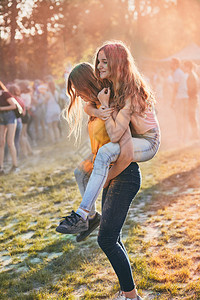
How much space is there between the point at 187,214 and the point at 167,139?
6934 millimetres

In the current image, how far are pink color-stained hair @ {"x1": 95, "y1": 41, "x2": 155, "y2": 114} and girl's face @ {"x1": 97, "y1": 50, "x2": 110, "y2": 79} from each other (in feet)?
0.08

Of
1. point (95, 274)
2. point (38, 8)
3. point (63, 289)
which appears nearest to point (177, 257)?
point (95, 274)

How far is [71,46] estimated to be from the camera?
3003 cm

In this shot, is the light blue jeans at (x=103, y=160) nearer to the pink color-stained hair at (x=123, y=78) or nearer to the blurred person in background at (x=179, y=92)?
the pink color-stained hair at (x=123, y=78)

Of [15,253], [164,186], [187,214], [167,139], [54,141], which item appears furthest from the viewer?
[54,141]

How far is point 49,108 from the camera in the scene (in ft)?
41.4

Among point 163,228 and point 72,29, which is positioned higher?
point 72,29

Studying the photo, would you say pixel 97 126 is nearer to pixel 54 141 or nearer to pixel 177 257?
pixel 177 257

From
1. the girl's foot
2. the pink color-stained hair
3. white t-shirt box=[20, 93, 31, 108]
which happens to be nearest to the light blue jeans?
the pink color-stained hair

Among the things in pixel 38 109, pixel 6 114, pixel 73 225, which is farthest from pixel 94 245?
pixel 38 109

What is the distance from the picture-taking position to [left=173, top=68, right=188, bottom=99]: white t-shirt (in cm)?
990

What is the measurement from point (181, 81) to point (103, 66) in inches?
301

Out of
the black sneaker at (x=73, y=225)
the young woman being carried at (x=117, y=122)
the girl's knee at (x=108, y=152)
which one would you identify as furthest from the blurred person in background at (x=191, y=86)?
the black sneaker at (x=73, y=225)

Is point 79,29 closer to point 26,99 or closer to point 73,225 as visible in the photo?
point 26,99
